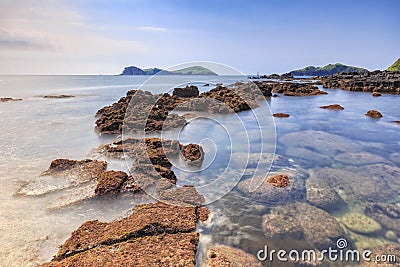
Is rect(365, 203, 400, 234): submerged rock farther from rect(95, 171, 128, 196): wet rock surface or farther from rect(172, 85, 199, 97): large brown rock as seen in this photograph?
rect(172, 85, 199, 97): large brown rock

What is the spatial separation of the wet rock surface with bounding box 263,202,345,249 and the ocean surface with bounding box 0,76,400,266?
0.24 meters

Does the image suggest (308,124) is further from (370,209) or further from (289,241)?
(289,241)

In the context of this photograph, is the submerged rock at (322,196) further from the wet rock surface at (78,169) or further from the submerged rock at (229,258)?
the wet rock surface at (78,169)

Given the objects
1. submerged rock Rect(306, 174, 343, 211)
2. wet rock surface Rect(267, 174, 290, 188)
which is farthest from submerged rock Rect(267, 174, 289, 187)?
submerged rock Rect(306, 174, 343, 211)

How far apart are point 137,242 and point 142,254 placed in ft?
1.07

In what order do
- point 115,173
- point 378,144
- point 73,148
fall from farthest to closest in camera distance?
point 378,144, point 73,148, point 115,173

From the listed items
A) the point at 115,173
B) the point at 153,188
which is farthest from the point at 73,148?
the point at 153,188

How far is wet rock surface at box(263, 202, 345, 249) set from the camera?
4.88 m

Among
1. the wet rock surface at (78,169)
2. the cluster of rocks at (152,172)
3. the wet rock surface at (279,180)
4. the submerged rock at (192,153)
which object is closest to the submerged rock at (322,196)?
the wet rock surface at (279,180)

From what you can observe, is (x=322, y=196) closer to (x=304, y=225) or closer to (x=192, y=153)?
(x=304, y=225)

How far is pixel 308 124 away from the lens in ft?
51.6

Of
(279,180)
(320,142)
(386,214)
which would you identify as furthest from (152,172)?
(320,142)

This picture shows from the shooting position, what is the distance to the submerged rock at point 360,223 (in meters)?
5.23

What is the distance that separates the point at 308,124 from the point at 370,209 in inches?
412
